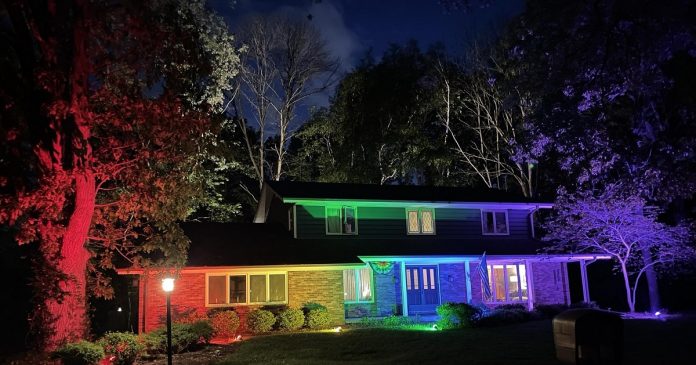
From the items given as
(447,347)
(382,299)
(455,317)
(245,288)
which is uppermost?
(245,288)

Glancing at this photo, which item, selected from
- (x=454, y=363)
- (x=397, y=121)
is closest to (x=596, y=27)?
(x=454, y=363)

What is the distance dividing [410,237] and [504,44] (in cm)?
1171

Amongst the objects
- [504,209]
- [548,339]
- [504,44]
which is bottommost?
[548,339]

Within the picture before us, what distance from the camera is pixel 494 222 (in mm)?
26000

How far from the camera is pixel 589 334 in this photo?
1005 centimetres

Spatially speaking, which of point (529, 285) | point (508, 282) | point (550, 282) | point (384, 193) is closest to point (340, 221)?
point (384, 193)

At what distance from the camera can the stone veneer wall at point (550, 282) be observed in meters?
25.7

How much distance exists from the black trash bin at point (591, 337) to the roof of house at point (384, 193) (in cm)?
1353

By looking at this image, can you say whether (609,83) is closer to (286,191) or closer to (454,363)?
(454,363)

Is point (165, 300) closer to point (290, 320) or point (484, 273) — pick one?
point (290, 320)

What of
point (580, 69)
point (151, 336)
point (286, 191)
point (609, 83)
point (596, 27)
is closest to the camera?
point (596, 27)

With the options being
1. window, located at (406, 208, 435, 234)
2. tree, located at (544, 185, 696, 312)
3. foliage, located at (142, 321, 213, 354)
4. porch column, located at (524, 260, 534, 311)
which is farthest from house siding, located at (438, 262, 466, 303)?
foliage, located at (142, 321, 213, 354)

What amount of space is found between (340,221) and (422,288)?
456cm

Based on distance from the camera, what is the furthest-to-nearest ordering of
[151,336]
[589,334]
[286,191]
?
[286,191]
[151,336]
[589,334]
